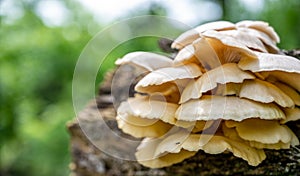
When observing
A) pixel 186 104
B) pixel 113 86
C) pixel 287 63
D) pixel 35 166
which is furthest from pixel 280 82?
pixel 35 166

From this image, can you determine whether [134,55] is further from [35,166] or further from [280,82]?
[35,166]

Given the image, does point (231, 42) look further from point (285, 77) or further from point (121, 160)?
point (121, 160)

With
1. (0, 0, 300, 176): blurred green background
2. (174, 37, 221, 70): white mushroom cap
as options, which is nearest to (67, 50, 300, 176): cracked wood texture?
(174, 37, 221, 70): white mushroom cap

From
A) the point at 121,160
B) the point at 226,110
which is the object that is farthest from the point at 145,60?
the point at 121,160

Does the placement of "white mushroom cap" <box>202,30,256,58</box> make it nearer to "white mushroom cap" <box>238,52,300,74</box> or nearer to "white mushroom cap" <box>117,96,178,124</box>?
"white mushroom cap" <box>238,52,300,74</box>

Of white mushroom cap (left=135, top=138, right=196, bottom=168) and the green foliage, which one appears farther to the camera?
the green foliage

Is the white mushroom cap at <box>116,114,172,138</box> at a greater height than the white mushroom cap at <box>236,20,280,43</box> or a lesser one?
lesser

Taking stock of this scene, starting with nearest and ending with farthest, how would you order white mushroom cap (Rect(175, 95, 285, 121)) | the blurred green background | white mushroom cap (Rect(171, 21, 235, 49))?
white mushroom cap (Rect(175, 95, 285, 121)) < white mushroom cap (Rect(171, 21, 235, 49)) < the blurred green background
